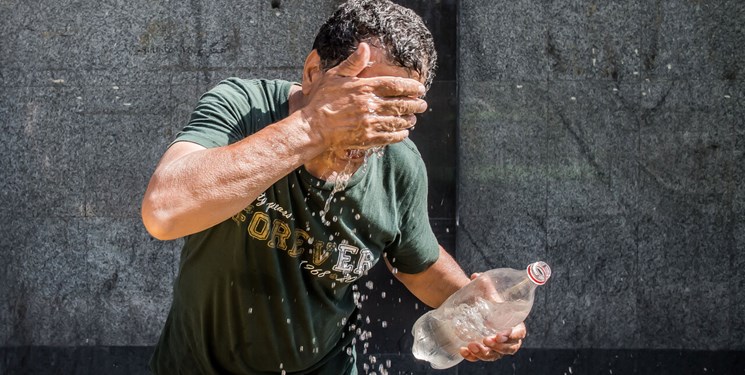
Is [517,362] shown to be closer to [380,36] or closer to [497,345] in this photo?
[497,345]

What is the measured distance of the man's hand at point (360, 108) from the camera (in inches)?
96.6

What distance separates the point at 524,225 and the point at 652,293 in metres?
0.96

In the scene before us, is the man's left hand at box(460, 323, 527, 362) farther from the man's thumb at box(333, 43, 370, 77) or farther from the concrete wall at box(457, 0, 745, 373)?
the concrete wall at box(457, 0, 745, 373)

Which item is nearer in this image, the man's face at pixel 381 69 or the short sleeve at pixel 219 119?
the man's face at pixel 381 69

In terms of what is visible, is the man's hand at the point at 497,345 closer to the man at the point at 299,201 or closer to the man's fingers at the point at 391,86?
the man at the point at 299,201

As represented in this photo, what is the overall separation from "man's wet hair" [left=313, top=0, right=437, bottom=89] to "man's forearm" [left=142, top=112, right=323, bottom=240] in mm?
377

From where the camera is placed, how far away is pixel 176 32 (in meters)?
6.59

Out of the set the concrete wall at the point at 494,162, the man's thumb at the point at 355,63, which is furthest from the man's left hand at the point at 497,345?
the concrete wall at the point at 494,162

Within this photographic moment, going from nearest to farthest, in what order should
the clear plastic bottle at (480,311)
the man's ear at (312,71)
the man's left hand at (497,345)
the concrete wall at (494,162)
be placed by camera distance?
the man's ear at (312,71)
the man's left hand at (497,345)
the clear plastic bottle at (480,311)
the concrete wall at (494,162)

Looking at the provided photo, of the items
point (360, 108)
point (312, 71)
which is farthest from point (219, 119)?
point (360, 108)

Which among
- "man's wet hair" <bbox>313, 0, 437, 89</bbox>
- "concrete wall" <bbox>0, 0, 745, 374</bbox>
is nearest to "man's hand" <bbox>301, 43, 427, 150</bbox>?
"man's wet hair" <bbox>313, 0, 437, 89</bbox>

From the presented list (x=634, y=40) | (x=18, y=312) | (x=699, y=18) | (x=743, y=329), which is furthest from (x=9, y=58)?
(x=743, y=329)

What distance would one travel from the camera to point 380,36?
2.77 meters

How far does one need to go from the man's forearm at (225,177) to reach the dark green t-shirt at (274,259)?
308 millimetres
